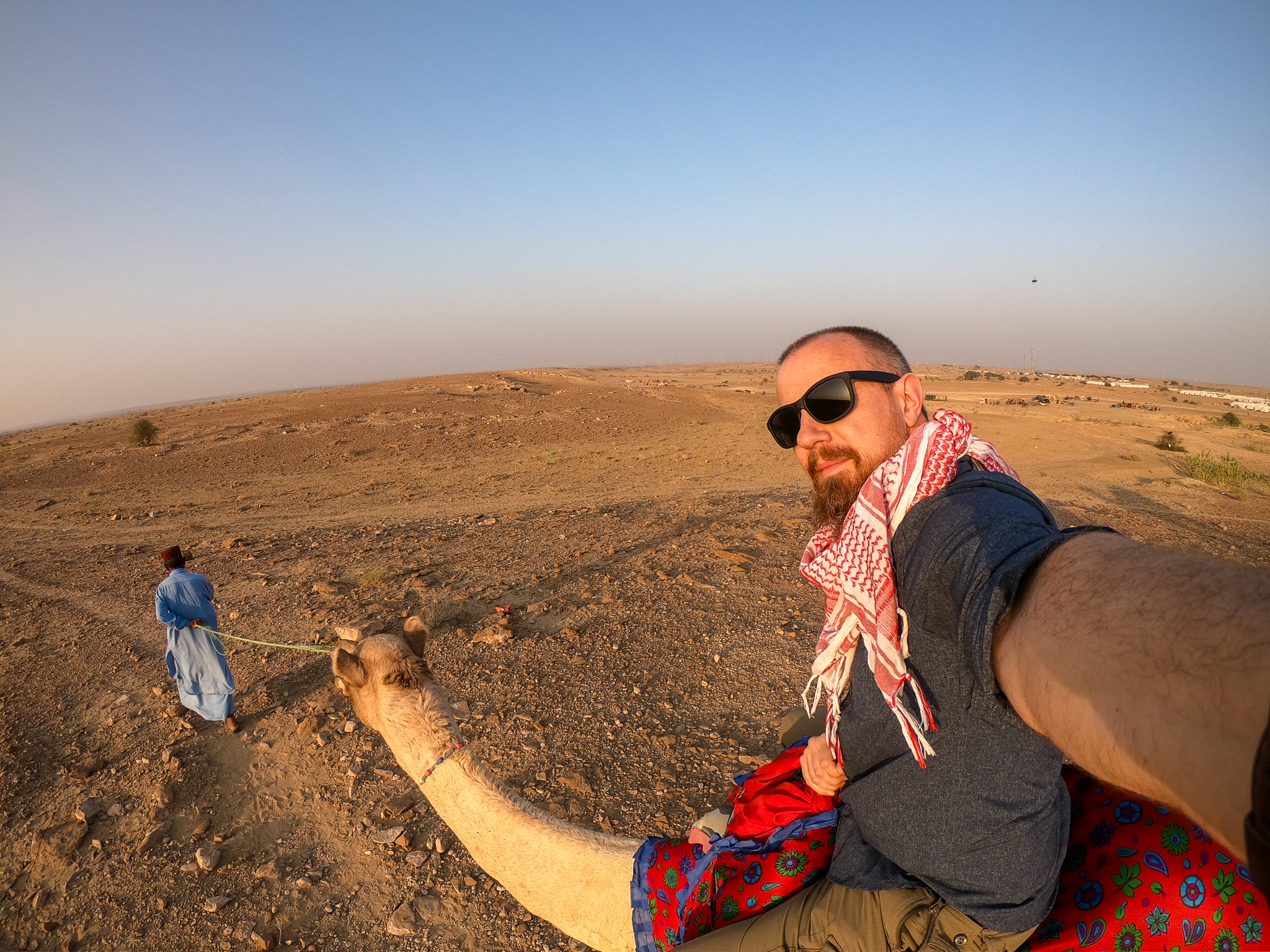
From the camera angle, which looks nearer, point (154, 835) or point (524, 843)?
point (524, 843)

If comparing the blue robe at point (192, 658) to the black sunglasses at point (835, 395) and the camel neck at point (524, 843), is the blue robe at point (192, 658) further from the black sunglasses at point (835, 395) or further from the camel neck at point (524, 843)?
the black sunglasses at point (835, 395)

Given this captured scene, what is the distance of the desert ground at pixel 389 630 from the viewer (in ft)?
11.5

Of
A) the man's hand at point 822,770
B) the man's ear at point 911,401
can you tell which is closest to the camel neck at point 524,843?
the man's hand at point 822,770

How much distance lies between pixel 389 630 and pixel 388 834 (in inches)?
117

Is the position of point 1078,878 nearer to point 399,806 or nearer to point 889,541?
point 889,541

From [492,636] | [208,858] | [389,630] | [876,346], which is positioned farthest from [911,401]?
[389,630]

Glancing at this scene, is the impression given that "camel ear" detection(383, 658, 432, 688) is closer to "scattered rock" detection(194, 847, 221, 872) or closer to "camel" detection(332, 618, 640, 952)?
"camel" detection(332, 618, 640, 952)

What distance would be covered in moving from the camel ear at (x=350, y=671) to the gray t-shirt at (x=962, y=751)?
1616 millimetres

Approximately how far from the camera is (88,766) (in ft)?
14.9

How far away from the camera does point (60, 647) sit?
6668 mm

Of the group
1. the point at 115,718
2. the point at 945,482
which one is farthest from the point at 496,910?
the point at 115,718

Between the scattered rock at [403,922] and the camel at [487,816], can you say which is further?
the scattered rock at [403,922]

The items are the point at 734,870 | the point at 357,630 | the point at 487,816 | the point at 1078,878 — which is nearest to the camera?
the point at 1078,878

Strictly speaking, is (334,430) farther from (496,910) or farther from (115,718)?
(496,910)
